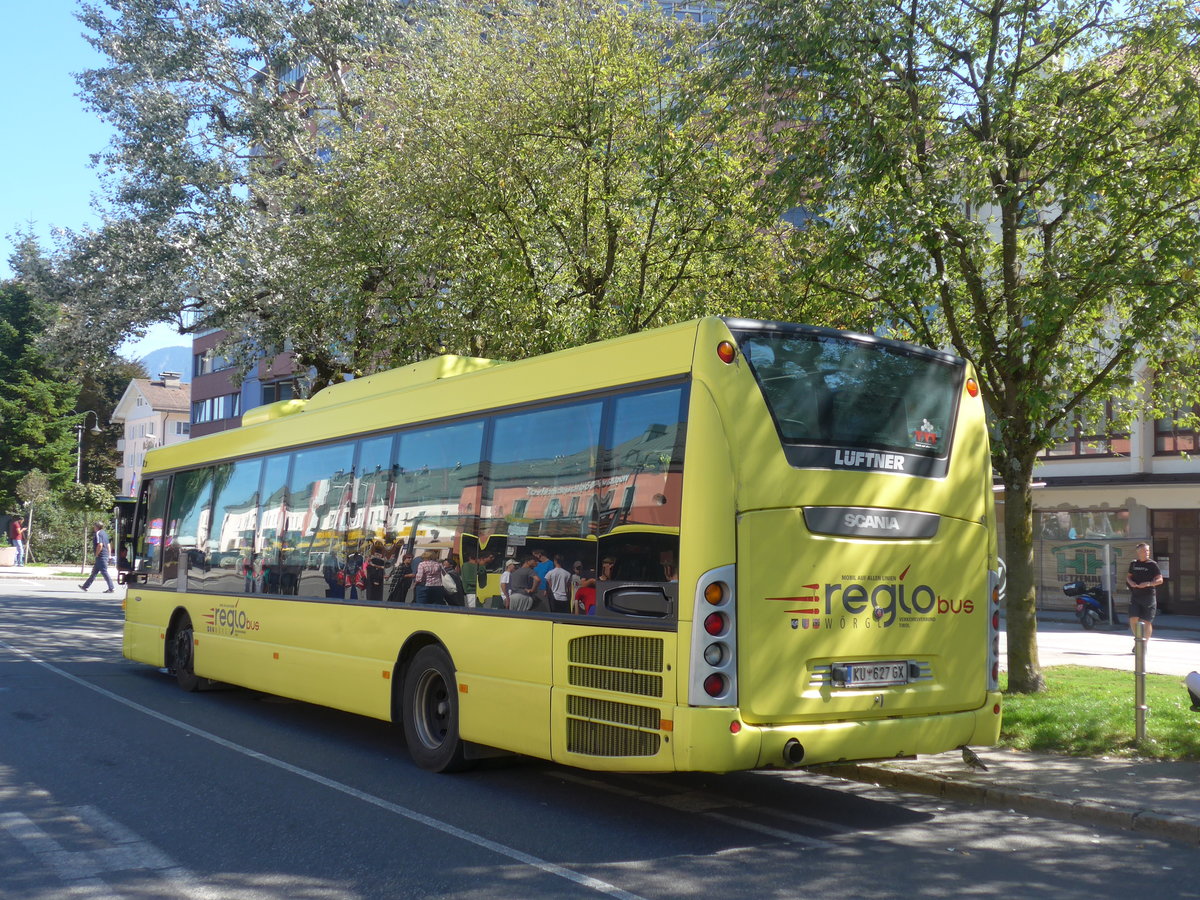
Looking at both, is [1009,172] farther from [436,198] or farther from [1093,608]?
[1093,608]

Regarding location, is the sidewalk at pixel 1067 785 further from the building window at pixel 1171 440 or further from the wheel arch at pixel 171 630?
the building window at pixel 1171 440

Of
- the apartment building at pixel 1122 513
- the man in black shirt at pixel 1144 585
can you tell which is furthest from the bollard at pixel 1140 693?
the apartment building at pixel 1122 513

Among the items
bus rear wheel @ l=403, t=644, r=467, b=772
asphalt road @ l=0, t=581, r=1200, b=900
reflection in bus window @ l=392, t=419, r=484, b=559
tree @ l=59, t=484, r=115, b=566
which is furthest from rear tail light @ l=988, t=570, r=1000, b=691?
tree @ l=59, t=484, r=115, b=566

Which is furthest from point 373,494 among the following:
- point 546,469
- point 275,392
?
point 275,392

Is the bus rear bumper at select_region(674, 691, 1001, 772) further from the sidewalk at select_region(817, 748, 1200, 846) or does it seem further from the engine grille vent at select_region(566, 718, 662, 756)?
the sidewalk at select_region(817, 748, 1200, 846)

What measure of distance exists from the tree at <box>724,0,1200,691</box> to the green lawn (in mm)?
713

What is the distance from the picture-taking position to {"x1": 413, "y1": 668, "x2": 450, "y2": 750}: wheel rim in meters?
8.82

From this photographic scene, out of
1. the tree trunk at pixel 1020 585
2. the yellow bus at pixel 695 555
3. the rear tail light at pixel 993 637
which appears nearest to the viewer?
the yellow bus at pixel 695 555

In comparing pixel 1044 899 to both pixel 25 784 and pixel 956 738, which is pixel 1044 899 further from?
pixel 25 784

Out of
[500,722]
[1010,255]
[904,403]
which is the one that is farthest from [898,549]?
[1010,255]

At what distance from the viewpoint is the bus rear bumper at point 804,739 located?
246 inches

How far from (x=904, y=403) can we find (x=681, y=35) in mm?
9938

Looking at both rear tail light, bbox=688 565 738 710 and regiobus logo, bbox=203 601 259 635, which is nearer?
rear tail light, bbox=688 565 738 710

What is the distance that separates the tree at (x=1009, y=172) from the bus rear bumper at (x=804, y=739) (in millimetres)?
4068
